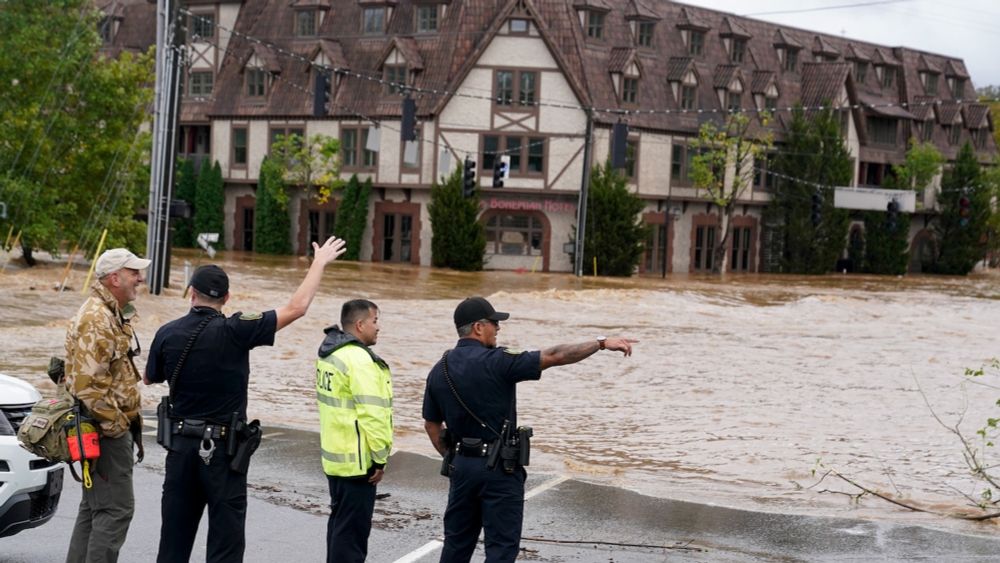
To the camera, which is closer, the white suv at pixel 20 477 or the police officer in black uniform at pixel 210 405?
the police officer in black uniform at pixel 210 405

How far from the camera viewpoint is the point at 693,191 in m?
56.5

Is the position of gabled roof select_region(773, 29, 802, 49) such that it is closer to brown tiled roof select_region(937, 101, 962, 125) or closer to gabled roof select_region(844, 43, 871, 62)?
gabled roof select_region(844, 43, 871, 62)

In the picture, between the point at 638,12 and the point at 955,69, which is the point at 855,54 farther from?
the point at 638,12

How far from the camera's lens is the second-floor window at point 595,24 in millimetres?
53572

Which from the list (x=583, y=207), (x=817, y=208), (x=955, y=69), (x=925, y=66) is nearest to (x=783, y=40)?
(x=817, y=208)

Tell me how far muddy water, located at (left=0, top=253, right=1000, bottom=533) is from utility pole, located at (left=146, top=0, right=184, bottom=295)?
1245 mm

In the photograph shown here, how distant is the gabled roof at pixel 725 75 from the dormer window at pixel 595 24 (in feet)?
22.9

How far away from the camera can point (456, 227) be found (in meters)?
50.1

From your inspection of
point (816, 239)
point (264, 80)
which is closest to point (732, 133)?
point (816, 239)

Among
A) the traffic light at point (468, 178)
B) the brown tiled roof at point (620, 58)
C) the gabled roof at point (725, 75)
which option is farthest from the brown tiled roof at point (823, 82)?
the traffic light at point (468, 178)

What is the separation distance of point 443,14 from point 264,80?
849 centimetres

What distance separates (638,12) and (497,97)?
8162 millimetres

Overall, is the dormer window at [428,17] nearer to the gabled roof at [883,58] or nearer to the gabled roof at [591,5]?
the gabled roof at [591,5]

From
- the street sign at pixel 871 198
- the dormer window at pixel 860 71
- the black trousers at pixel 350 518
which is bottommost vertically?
the black trousers at pixel 350 518
